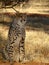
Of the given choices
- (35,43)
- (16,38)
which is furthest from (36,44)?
(16,38)

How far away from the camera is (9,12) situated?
32.9 meters

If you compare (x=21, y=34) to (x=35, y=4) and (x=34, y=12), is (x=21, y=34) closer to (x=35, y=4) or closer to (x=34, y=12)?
(x=34, y=12)

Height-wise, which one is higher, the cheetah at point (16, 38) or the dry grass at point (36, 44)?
the cheetah at point (16, 38)

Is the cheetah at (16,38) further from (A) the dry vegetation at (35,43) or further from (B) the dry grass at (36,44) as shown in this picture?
(B) the dry grass at (36,44)

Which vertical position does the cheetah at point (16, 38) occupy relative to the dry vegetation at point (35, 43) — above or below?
above

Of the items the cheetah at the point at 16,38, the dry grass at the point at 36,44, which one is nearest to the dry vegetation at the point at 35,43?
the dry grass at the point at 36,44

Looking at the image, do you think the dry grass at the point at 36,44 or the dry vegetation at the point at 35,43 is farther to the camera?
the dry grass at the point at 36,44

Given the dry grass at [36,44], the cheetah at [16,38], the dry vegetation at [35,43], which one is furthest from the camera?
the dry grass at [36,44]

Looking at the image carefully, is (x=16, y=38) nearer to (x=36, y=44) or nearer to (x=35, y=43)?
(x=36, y=44)

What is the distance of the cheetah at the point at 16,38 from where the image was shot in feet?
47.0

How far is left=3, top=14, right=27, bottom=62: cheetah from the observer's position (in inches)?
564

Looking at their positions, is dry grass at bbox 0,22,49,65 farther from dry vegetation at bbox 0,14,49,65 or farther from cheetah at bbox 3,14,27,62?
cheetah at bbox 3,14,27,62

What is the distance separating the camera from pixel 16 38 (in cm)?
1447

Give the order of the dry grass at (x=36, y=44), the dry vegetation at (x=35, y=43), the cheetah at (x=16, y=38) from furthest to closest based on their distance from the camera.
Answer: the dry grass at (x=36, y=44), the dry vegetation at (x=35, y=43), the cheetah at (x=16, y=38)
